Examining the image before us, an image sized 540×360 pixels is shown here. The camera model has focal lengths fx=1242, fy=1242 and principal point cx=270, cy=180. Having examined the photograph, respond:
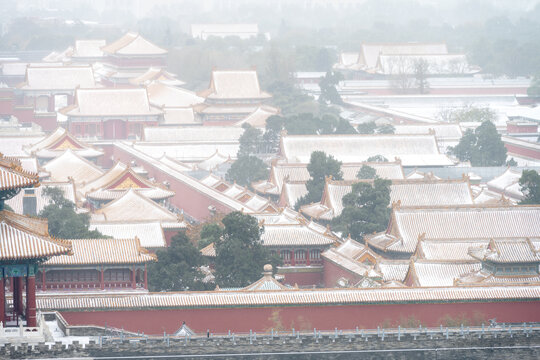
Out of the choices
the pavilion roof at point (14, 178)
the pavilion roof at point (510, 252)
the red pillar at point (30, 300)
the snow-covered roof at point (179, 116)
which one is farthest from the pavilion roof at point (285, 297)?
the snow-covered roof at point (179, 116)

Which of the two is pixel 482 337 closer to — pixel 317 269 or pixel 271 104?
pixel 317 269

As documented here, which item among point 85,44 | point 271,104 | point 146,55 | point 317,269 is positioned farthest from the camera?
point 85,44

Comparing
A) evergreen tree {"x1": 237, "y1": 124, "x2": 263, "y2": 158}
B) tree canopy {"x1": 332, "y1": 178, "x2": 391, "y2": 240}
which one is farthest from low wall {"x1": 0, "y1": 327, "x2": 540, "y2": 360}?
evergreen tree {"x1": 237, "y1": 124, "x2": 263, "y2": 158}

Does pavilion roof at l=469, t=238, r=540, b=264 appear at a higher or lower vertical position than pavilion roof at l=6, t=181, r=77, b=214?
higher

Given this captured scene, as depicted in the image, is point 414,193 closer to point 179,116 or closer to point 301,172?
point 301,172

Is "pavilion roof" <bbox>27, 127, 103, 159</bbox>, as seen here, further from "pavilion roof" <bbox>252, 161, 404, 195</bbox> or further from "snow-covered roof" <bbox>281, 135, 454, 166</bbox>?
"pavilion roof" <bbox>252, 161, 404, 195</bbox>

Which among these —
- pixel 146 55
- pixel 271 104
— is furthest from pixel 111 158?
pixel 146 55

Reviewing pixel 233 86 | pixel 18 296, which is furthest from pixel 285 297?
pixel 233 86
